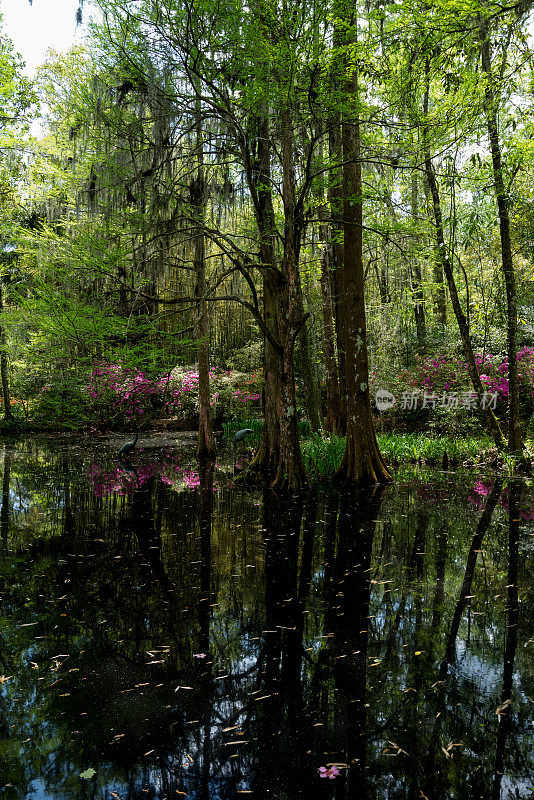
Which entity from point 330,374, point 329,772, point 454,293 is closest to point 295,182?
point 454,293

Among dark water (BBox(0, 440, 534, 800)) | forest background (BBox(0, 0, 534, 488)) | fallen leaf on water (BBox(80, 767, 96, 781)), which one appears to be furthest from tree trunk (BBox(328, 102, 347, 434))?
fallen leaf on water (BBox(80, 767, 96, 781))

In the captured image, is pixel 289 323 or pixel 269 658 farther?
pixel 289 323

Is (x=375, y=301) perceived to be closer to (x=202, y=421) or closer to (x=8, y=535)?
(x=202, y=421)

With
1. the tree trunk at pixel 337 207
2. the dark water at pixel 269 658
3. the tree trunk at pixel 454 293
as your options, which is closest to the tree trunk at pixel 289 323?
the tree trunk at pixel 337 207

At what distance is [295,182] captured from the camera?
861 cm

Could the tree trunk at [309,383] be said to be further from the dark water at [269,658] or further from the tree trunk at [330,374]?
the dark water at [269,658]

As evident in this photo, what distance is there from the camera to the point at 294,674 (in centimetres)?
270

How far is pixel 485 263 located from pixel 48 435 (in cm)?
1617

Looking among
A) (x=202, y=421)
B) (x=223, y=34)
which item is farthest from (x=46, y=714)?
(x=202, y=421)

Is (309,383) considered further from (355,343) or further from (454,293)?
(454,293)

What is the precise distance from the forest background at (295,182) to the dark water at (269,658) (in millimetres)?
3201

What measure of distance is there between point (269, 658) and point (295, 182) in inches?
307

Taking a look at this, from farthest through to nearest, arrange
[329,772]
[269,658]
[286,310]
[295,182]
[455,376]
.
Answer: [455,376]
[295,182]
[286,310]
[269,658]
[329,772]

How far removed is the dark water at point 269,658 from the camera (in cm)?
197
